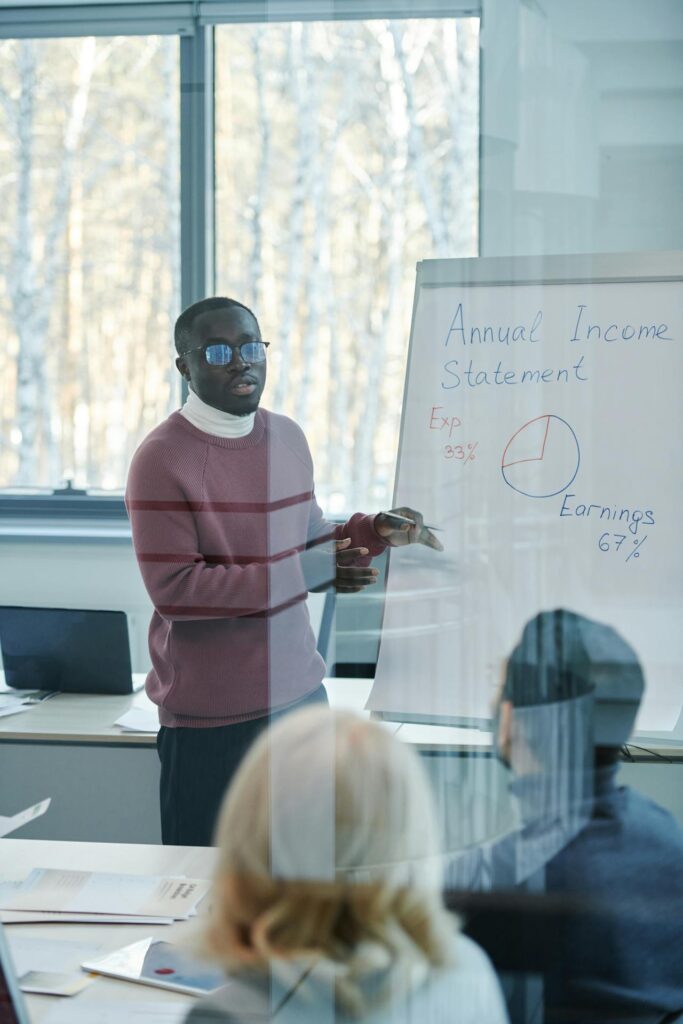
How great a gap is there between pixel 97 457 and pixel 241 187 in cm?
86

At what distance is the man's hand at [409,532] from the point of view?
197 centimetres

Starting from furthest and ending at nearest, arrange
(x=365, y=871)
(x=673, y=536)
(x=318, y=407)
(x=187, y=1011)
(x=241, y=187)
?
(x=241, y=187) → (x=318, y=407) → (x=673, y=536) → (x=365, y=871) → (x=187, y=1011)

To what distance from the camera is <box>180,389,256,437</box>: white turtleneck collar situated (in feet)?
6.49

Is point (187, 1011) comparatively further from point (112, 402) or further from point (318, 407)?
point (112, 402)

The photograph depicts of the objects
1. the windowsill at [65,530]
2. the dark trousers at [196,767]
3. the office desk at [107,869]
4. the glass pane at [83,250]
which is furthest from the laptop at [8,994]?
the glass pane at [83,250]

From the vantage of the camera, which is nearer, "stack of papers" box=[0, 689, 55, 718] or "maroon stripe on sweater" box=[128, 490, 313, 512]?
"maroon stripe on sweater" box=[128, 490, 313, 512]

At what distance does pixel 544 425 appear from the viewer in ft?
6.14

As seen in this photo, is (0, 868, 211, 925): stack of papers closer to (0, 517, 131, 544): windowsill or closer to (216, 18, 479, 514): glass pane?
(216, 18, 479, 514): glass pane

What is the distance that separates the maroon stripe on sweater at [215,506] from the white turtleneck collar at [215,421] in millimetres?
145

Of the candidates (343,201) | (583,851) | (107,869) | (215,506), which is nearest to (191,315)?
(215,506)

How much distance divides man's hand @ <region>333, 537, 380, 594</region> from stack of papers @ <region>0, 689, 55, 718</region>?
0.76 m

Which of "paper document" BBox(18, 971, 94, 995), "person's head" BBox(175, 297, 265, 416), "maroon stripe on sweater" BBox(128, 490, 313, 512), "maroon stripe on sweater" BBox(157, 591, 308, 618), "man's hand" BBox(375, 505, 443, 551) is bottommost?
"paper document" BBox(18, 971, 94, 995)

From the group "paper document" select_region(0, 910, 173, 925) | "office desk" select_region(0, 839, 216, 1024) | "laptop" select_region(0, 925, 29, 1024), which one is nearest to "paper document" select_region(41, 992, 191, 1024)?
"office desk" select_region(0, 839, 216, 1024)

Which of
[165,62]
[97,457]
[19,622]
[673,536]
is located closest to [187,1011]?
[673,536]
